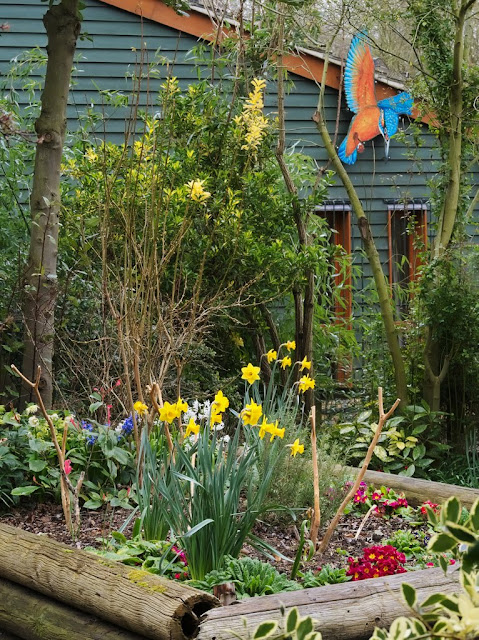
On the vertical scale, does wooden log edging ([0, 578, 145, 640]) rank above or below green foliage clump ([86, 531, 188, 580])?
below

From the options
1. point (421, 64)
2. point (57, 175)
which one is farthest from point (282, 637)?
point (421, 64)

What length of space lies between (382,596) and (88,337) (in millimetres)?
3744

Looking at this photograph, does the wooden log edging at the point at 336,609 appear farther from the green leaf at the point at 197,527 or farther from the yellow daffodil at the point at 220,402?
the yellow daffodil at the point at 220,402

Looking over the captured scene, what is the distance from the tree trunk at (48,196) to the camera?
5191 mm

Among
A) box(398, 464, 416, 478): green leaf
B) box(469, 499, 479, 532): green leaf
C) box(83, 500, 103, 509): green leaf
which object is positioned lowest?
box(398, 464, 416, 478): green leaf

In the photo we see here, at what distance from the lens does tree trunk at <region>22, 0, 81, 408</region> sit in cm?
519

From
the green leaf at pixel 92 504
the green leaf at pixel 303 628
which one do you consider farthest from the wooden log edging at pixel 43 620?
the green leaf at pixel 303 628

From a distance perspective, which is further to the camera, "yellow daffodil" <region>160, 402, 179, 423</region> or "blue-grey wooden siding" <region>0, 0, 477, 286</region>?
"blue-grey wooden siding" <region>0, 0, 477, 286</region>

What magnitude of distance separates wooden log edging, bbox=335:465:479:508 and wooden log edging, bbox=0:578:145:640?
1.90m

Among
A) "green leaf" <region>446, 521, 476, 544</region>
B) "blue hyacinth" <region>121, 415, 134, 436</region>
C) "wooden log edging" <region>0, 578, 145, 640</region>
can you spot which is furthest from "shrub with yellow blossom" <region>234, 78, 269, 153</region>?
"green leaf" <region>446, 521, 476, 544</region>

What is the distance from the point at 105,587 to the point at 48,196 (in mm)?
2890

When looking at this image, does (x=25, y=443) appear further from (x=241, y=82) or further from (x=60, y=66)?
(x=241, y=82)

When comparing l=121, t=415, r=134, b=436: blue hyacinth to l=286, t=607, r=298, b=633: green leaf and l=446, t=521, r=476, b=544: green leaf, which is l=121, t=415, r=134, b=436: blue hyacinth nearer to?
l=286, t=607, r=298, b=633: green leaf

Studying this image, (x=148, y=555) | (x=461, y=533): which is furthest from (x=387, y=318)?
(x=461, y=533)
